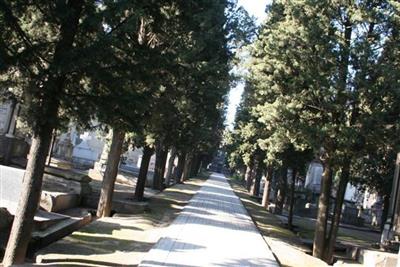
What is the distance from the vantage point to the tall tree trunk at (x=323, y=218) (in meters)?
18.2

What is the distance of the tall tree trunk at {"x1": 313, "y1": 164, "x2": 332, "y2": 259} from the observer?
715 inches

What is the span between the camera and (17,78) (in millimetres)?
10188

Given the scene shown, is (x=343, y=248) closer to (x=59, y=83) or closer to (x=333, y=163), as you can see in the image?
(x=333, y=163)

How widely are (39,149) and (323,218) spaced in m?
11.1

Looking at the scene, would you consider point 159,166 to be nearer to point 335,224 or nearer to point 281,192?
point 281,192

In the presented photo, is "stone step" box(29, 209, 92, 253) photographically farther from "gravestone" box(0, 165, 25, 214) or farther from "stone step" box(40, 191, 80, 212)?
"gravestone" box(0, 165, 25, 214)

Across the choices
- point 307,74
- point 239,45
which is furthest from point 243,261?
point 239,45

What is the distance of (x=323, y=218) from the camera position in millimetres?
18344

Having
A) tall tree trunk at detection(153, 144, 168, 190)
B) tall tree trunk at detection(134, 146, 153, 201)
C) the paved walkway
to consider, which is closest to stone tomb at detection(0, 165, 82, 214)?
the paved walkway

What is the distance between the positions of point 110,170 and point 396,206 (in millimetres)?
13555

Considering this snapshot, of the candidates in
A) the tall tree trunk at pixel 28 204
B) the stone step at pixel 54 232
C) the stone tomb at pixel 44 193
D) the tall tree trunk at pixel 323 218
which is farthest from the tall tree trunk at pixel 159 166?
the tall tree trunk at pixel 28 204

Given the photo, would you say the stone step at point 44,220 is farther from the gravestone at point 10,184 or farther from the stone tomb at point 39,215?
the gravestone at point 10,184

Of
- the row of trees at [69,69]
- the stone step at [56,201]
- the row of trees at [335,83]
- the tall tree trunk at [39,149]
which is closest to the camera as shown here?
the row of trees at [69,69]

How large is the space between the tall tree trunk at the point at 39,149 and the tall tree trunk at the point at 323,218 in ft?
34.9
